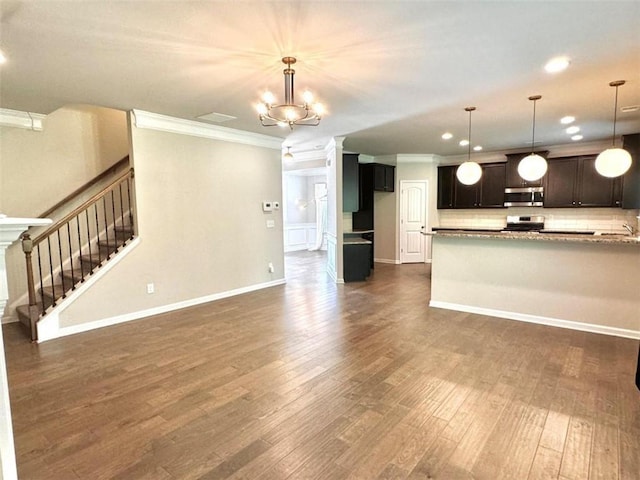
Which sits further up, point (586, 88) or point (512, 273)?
point (586, 88)

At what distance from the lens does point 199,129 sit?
17.0 feet

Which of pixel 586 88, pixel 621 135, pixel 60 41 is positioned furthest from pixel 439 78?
pixel 621 135

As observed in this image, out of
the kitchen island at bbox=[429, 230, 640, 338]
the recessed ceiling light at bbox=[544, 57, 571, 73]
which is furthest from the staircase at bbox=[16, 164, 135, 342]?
the recessed ceiling light at bbox=[544, 57, 571, 73]

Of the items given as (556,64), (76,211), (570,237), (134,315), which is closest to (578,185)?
(570,237)

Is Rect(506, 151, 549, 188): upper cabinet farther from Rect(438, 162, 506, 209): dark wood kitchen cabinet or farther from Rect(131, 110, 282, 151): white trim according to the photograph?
Rect(131, 110, 282, 151): white trim

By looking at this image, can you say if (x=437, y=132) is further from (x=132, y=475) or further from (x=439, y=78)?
(x=132, y=475)

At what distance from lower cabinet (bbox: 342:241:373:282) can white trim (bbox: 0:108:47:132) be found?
4927mm

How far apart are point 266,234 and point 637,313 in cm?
515

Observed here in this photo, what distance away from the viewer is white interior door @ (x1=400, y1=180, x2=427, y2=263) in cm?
876

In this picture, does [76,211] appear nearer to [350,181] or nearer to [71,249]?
[71,249]

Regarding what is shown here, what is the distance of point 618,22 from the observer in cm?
244

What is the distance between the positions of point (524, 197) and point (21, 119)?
29.1 ft

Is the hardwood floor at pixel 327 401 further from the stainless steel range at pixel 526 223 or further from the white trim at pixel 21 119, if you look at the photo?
the stainless steel range at pixel 526 223

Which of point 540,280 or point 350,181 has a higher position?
point 350,181
